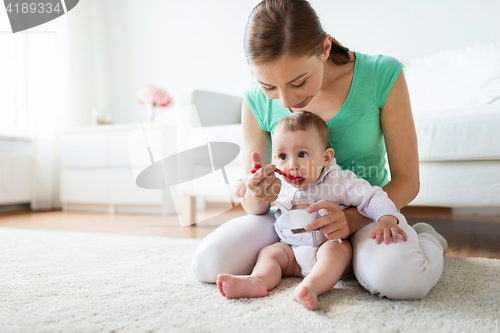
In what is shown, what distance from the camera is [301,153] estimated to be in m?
0.85

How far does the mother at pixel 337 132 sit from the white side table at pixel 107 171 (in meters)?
1.39

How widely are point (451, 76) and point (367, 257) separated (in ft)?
5.21

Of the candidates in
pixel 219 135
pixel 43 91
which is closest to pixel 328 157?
pixel 219 135

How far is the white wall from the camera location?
240cm

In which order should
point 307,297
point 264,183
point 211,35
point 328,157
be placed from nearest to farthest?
1. point 307,297
2. point 264,183
3. point 328,157
4. point 211,35

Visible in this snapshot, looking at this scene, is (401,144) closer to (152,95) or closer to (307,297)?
(307,297)

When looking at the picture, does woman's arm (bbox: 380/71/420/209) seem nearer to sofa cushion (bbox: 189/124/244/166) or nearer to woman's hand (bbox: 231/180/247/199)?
woman's hand (bbox: 231/180/247/199)

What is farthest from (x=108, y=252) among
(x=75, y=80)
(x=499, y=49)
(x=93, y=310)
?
(x=75, y=80)

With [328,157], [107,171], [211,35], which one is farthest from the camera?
[211,35]

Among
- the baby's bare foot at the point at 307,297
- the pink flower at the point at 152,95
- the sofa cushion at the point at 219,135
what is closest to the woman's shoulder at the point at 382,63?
the baby's bare foot at the point at 307,297

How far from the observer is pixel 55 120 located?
2.96 m

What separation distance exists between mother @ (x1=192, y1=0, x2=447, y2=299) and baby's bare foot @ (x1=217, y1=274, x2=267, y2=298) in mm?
111

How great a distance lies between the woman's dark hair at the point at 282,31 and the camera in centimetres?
75

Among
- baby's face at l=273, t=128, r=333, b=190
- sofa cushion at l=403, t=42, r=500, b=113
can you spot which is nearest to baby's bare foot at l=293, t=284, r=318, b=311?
baby's face at l=273, t=128, r=333, b=190
